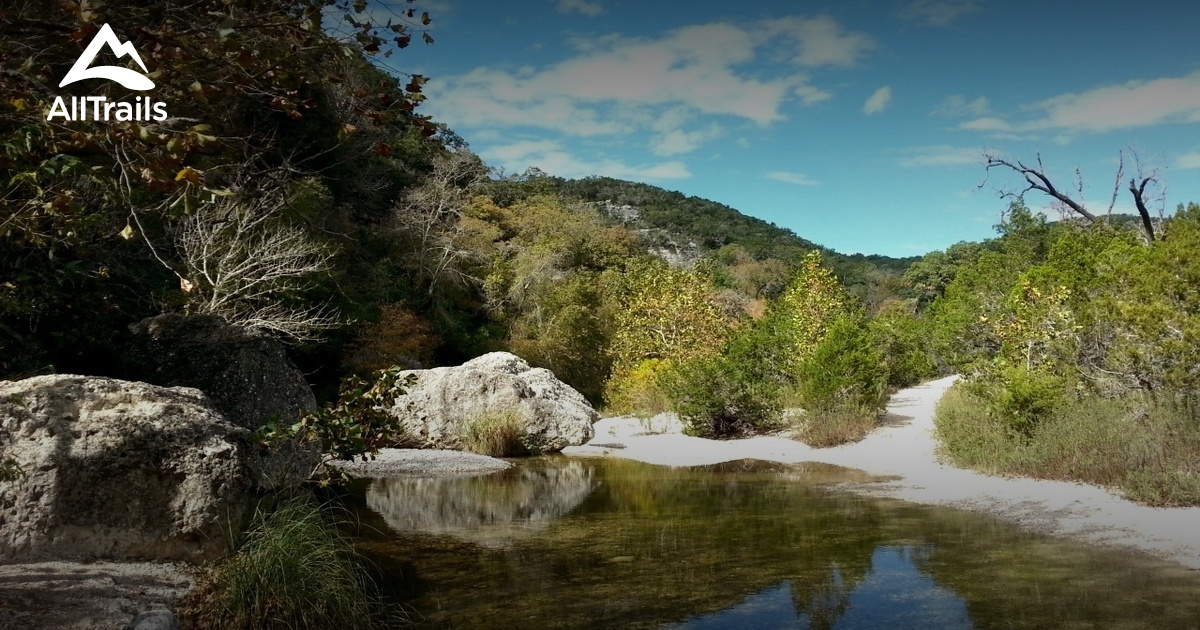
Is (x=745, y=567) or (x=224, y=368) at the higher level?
(x=224, y=368)

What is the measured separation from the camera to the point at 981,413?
1233 centimetres

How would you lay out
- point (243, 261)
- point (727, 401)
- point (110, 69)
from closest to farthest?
point (110, 69)
point (727, 401)
point (243, 261)

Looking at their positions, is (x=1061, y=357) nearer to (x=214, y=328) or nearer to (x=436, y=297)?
(x=214, y=328)

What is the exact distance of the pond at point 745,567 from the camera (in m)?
5.50

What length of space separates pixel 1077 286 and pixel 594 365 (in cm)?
1680

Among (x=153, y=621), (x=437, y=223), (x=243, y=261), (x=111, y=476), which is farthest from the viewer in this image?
(x=437, y=223)

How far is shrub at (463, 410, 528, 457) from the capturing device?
631 inches

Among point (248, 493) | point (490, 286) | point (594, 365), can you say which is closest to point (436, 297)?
point (490, 286)

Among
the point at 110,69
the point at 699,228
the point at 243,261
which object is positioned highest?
the point at 699,228

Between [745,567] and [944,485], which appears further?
[944,485]

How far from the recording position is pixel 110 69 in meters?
4.05

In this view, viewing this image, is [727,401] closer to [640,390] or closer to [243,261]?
[640,390]

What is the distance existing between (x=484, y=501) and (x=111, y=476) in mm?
5544

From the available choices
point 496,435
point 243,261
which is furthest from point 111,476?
point 243,261
